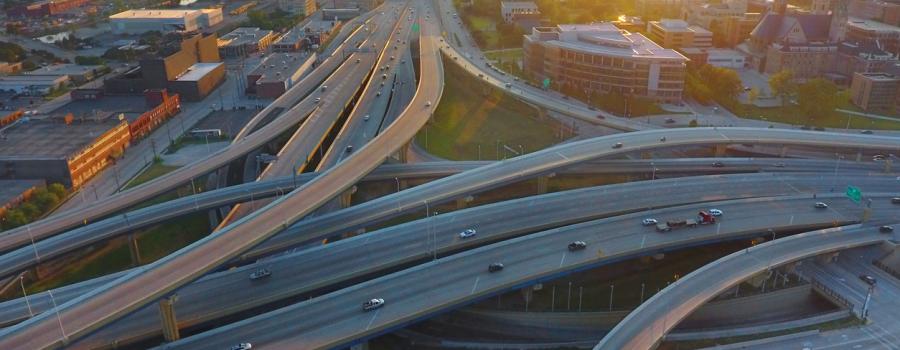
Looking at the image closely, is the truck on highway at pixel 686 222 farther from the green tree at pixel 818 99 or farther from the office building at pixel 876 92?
the office building at pixel 876 92

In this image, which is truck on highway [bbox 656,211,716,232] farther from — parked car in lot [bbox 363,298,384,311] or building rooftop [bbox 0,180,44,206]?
building rooftop [bbox 0,180,44,206]

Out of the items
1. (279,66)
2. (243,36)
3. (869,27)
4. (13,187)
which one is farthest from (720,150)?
(243,36)

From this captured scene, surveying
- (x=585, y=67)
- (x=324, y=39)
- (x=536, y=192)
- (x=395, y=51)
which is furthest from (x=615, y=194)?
(x=324, y=39)

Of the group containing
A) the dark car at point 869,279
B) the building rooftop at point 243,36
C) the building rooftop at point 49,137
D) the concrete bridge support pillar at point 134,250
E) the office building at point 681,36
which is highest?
the office building at point 681,36

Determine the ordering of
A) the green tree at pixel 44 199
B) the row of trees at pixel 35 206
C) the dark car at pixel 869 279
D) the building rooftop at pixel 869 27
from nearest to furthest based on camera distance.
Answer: the dark car at pixel 869 279 → the row of trees at pixel 35 206 → the green tree at pixel 44 199 → the building rooftop at pixel 869 27

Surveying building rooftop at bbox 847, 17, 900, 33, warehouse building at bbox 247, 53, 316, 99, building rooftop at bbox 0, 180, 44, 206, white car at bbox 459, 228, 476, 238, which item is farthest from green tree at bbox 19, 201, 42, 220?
building rooftop at bbox 847, 17, 900, 33

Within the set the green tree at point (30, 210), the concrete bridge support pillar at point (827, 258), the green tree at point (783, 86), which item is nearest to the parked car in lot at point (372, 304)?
the concrete bridge support pillar at point (827, 258)

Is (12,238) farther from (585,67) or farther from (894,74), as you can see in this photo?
(894,74)

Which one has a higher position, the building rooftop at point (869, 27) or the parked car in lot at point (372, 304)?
the building rooftop at point (869, 27)
